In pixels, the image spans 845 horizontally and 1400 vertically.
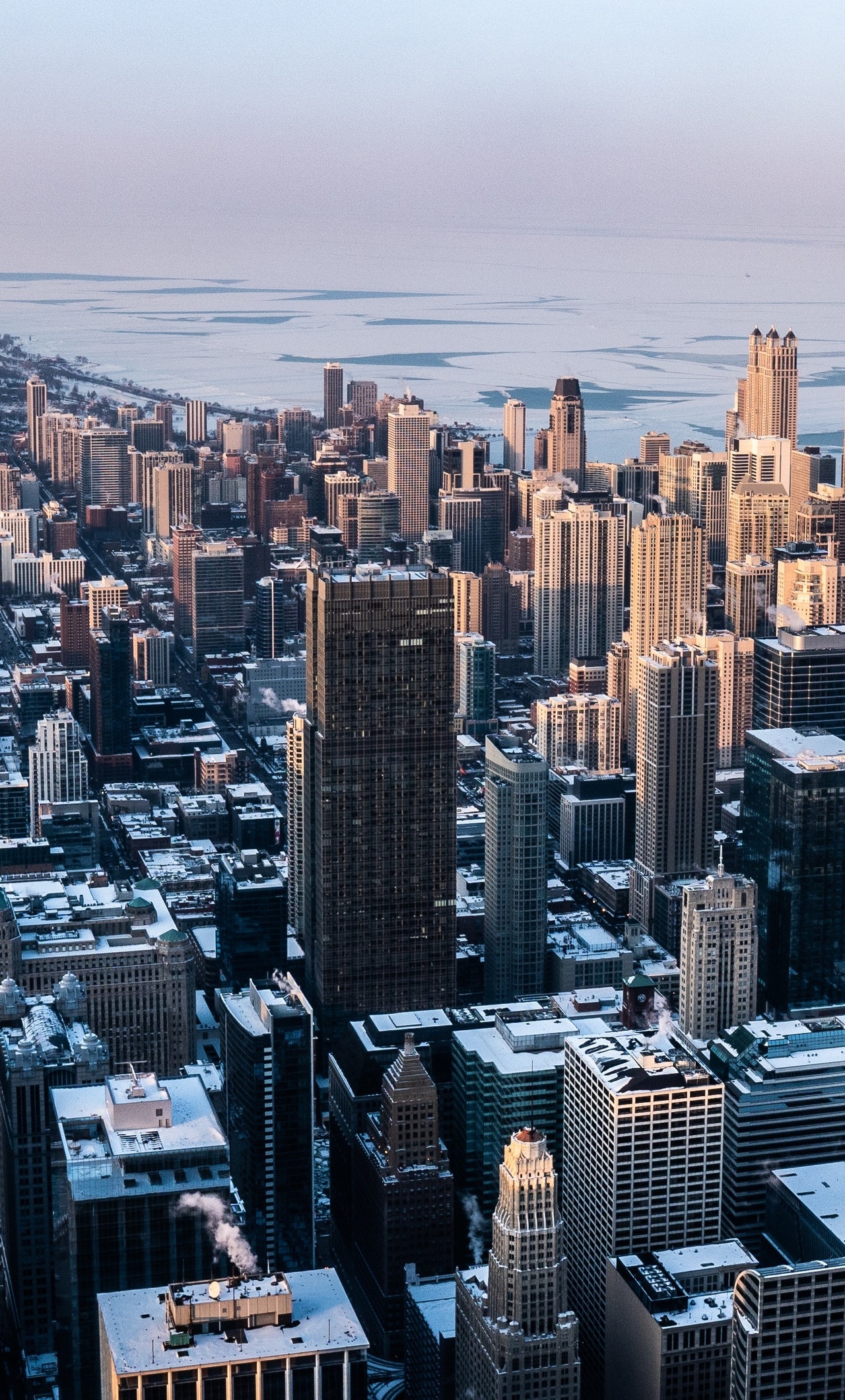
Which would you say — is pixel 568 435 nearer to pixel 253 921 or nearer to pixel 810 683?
pixel 810 683

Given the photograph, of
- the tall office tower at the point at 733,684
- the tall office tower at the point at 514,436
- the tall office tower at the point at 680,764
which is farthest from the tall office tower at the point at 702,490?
the tall office tower at the point at 680,764

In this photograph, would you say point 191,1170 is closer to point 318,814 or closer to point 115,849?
point 318,814

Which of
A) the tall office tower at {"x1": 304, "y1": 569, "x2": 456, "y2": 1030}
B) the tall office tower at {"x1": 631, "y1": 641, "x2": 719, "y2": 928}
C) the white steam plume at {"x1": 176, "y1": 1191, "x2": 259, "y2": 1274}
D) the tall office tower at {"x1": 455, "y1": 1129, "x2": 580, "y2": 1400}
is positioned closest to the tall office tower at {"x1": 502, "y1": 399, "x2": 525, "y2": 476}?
the tall office tower at {"x1": 631, "y1": 641, "x2": 719, "y2": 928}

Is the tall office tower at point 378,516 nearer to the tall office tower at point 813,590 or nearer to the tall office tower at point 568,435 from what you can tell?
the tall office tower at point 568,435

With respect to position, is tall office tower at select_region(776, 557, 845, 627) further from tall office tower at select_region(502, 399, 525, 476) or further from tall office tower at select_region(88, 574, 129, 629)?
tall office tower at select_region(88, 574, 129, 629)

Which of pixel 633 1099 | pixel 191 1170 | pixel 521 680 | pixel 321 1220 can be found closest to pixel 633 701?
pixel 521 680

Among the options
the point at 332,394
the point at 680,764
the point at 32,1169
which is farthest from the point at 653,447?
the point at 32,1169

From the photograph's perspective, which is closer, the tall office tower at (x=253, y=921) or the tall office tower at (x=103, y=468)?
the tall office tower at (x=253, y=921)
